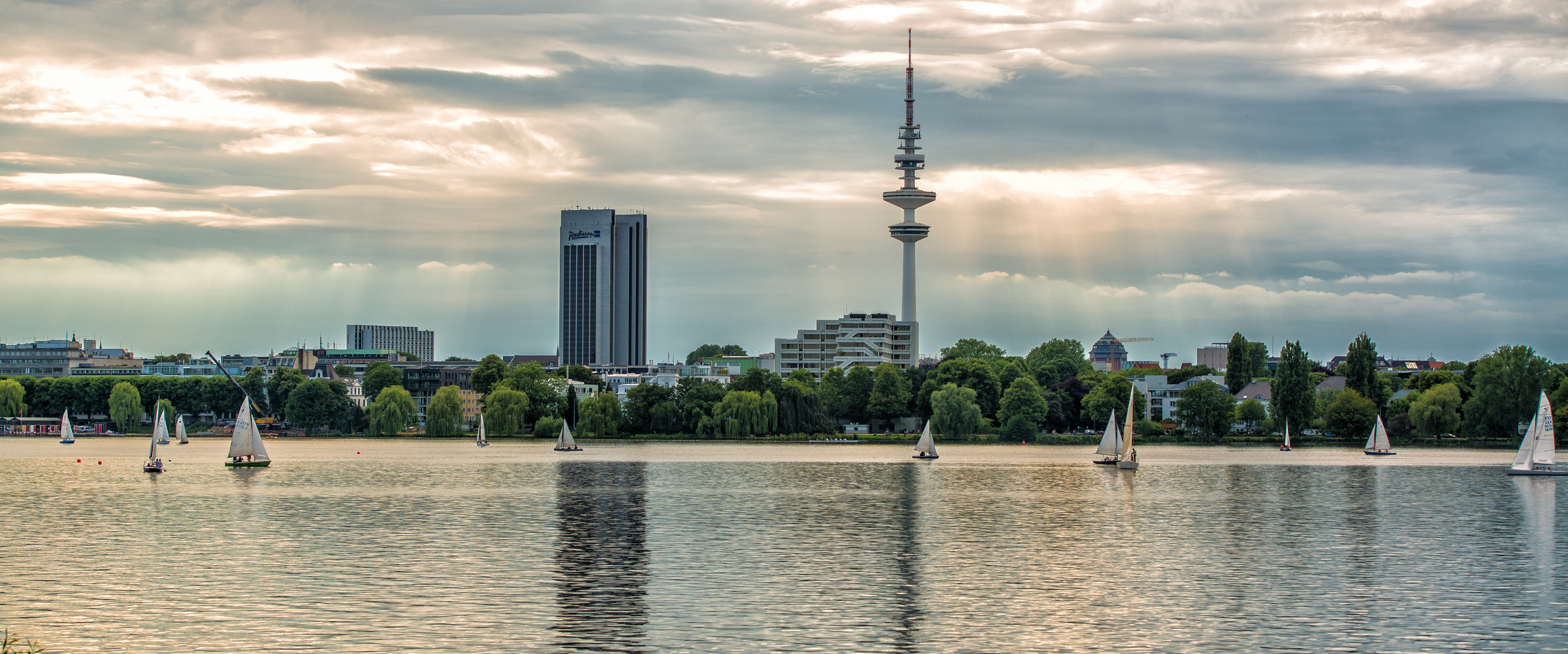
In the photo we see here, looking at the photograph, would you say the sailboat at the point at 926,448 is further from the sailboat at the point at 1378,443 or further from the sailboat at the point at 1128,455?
the sailboat at the point at 1378,443

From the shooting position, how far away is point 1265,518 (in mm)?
64062

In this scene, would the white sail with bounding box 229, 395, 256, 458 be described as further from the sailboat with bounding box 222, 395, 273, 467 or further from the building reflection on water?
the building reflection on water

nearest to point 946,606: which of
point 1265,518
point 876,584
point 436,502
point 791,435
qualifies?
point 876,584

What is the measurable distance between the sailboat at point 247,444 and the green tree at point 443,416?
7708 centimetres

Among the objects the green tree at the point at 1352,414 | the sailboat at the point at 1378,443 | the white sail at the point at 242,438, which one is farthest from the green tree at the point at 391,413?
the sailboat at the point at 1378,443

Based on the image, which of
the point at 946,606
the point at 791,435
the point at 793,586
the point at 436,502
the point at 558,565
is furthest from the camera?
the point at 791,435

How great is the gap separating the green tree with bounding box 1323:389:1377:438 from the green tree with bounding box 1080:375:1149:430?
25850 mm

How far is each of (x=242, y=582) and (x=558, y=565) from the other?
984 cm

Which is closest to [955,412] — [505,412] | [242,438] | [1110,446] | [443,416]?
[505,412]

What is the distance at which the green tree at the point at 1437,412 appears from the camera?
6063 inches

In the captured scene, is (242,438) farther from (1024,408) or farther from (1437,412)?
(1437,412)

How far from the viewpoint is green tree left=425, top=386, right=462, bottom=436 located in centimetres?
18338

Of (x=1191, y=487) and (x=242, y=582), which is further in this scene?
(x=1191, y=487)

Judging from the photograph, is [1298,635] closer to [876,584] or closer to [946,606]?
[946,606]
